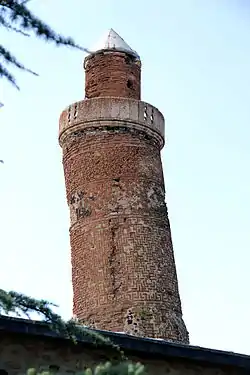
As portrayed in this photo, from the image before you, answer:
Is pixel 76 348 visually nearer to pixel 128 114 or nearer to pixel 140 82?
pixel 128 114

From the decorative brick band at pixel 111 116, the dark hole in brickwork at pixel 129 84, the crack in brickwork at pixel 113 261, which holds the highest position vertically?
the dark hole in brickwork at pixel 129 84

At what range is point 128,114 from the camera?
67.2ft

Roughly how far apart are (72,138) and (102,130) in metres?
0.80

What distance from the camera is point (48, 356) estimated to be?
8125 mm

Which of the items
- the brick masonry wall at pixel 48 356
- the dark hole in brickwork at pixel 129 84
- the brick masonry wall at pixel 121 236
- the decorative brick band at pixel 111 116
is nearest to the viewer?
the brick masonry wall at pixel 48 356

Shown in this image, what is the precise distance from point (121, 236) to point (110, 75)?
13.8 ft

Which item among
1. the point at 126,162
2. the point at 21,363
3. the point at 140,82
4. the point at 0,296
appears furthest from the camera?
the point at 140,82

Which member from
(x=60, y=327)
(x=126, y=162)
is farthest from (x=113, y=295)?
(x=60, y=327)

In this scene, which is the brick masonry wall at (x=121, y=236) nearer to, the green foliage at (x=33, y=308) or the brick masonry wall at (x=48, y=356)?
the brick masonry wall at (x=48, y=356)

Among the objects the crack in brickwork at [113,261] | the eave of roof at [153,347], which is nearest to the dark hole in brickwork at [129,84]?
the crack in brickwork at [113,261]

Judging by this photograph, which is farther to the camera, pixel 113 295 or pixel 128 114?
pixel 128 114

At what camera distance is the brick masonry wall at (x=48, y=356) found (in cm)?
795

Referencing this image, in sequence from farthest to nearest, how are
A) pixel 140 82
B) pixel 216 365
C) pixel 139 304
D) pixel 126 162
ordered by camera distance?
pixel 140 82, pixel 126 162, pixel 139 304, pixel 216 365

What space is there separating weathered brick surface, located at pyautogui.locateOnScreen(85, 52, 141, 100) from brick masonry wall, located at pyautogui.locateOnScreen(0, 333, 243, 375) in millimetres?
13145
